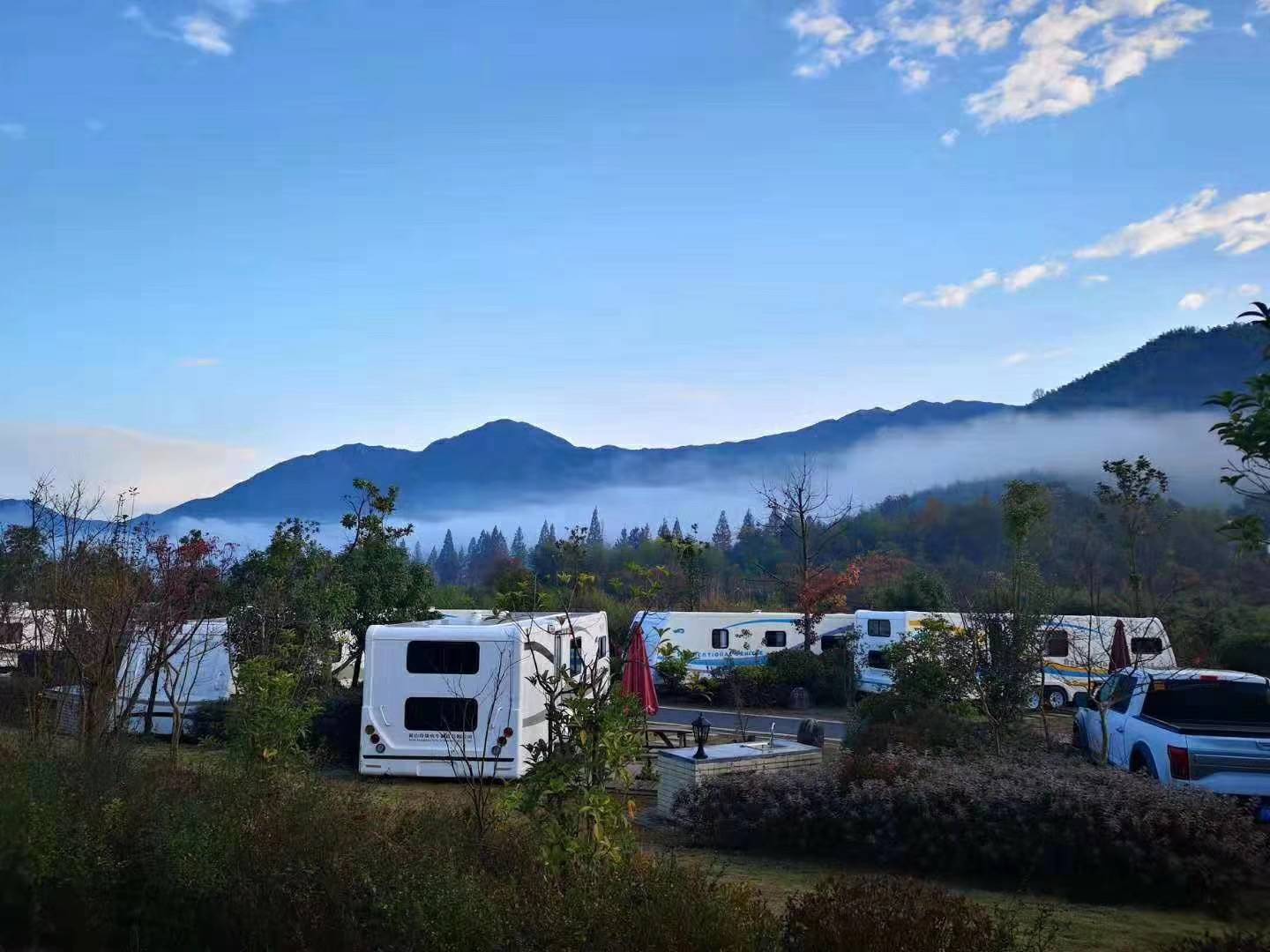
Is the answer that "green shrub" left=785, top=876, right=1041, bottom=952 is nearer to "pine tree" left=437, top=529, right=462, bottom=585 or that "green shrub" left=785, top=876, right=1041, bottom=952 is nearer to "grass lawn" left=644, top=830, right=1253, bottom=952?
"grass lawn" left=644, top=830, right=1253, bottom=952

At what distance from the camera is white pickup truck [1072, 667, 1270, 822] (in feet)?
28.6

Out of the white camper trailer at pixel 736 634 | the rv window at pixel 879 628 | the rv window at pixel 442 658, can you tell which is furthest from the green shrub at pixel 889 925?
the white camper trailer at pixel 736 634

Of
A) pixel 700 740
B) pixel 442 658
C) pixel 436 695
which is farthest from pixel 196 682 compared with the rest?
pixel 700 740

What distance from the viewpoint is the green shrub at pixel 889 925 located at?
13.8ft

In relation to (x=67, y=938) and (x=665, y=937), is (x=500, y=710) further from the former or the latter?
(x=665, y=937)

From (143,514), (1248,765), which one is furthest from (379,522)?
(1248,765)

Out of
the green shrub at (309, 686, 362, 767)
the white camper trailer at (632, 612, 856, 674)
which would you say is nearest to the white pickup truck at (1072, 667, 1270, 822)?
the green shrub at (309, 686, 362, 767)

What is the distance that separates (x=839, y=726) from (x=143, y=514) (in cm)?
1297

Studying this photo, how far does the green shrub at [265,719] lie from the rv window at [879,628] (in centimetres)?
1631

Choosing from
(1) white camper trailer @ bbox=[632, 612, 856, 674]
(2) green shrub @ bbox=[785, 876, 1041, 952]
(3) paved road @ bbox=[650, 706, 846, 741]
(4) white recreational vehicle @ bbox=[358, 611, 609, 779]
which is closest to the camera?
(2) green shrub @ bbox=[785, 876, 1041, 952]

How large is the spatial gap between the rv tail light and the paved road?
8.86 m

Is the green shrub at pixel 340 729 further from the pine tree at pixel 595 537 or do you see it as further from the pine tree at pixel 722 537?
the pine tree at pixel 722 537

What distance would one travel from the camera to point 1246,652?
23359mm

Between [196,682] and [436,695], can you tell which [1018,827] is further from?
[196,682]
